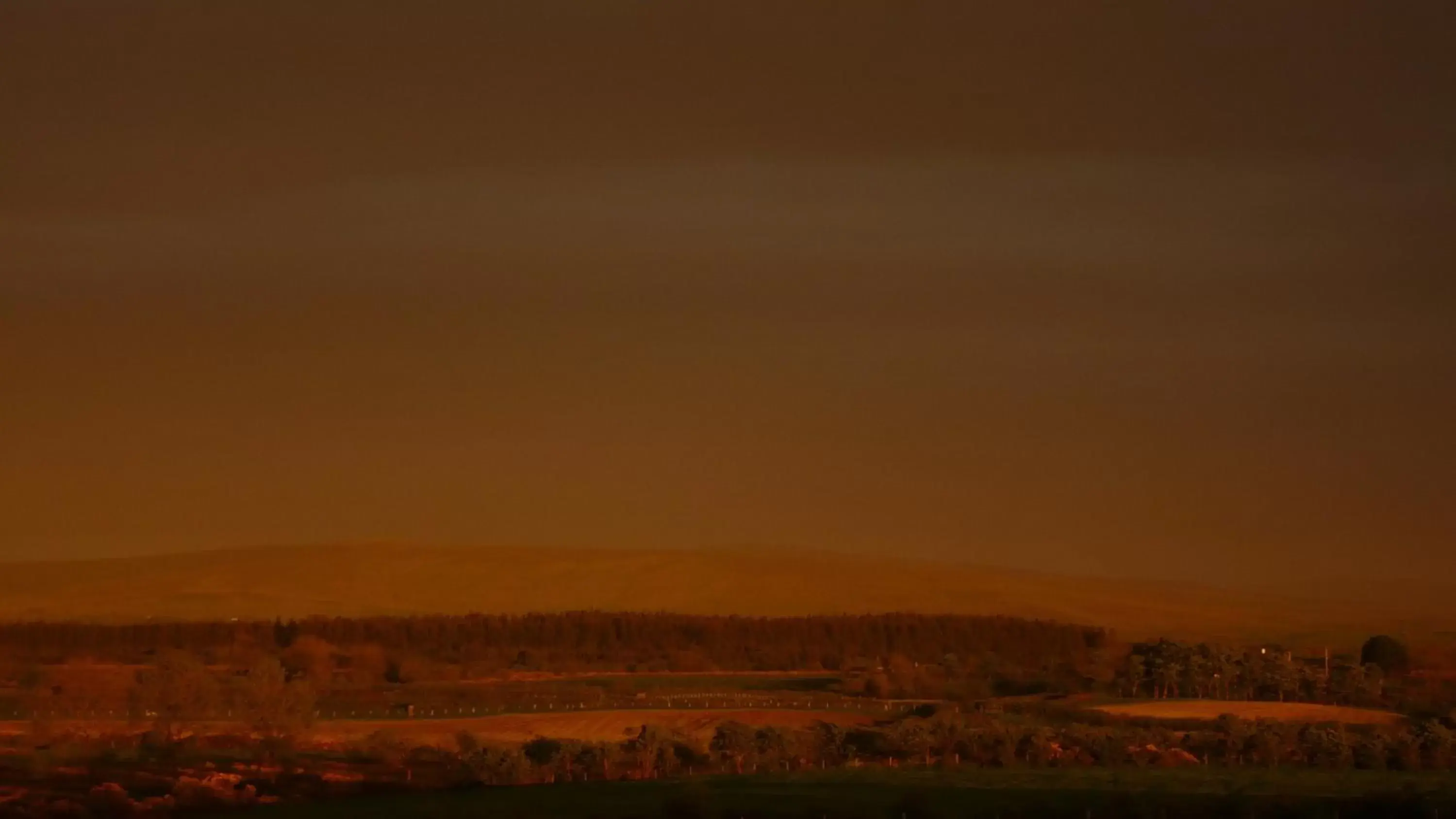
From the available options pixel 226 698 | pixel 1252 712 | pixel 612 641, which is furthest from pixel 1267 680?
pixel 612 641

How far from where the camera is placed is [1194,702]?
295ft

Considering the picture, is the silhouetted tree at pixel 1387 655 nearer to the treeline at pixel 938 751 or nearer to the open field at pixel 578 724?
the open field at pixel 578 724

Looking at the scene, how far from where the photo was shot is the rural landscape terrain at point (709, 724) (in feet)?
189

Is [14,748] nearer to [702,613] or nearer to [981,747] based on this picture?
[981,747]

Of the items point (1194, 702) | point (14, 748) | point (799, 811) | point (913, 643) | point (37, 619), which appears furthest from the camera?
point (37, 619)

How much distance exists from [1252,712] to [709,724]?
2221 centimetres

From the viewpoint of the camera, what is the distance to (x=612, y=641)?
14725cm

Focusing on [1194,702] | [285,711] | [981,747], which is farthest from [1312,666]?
[285,711]

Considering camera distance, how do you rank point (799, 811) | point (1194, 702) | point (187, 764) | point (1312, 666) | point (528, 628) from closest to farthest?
point (799, 811) → point (187, 764) → point (1194, 702) → point (1312, 666) → point (528, 628)

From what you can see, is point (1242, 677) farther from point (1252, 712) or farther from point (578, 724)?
point (578, 724)

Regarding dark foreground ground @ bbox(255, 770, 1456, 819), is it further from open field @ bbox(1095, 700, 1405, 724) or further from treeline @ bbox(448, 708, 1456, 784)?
open field @ bbox(1095, 700, 1405, 724)

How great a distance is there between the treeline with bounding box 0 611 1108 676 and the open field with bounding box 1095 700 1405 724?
24756 millimetres

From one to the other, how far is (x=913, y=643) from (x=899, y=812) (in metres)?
92.8

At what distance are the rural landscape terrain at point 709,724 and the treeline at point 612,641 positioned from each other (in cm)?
54
